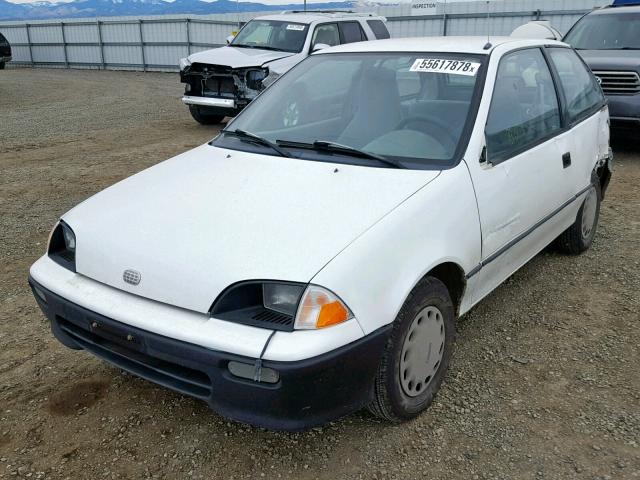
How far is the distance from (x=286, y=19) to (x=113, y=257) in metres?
9.14

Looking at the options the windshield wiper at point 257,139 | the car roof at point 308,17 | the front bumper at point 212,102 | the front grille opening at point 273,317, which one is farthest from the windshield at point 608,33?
the front grille opening at point 273,317

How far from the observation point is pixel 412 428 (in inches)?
103

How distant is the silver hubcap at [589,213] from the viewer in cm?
436

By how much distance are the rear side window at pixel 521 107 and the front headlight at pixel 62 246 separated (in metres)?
2.05

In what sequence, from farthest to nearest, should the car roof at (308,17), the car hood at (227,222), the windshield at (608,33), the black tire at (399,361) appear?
the car roof at (308,17)
the windshield at (608,33)
the black tire at (399,361)
the car hood at (227,222)

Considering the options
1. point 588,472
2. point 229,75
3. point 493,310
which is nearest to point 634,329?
point 493,310

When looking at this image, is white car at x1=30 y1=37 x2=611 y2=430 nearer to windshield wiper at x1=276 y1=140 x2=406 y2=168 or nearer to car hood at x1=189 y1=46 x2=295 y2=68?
windshield wiper at x1=276 y1=140 x2=406 y2=168

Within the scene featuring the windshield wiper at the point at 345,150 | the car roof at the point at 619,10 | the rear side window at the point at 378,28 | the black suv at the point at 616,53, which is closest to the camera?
the windshield wiper at the point at 345,150

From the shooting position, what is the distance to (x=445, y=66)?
3.23 meters

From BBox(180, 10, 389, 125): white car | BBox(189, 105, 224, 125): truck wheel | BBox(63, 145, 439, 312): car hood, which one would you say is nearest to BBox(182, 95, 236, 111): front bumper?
BBox(180, 10, 389, 125): white car

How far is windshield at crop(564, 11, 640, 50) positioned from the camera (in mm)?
8141

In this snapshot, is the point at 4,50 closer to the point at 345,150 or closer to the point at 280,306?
the point at 345,150

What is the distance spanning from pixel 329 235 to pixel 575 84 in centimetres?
287

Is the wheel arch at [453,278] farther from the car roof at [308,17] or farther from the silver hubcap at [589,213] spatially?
the car roof at [308,17]
